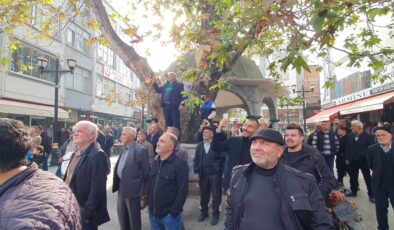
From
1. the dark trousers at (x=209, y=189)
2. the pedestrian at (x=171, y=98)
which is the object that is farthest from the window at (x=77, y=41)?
the dark trousers at (x=209, y=189)

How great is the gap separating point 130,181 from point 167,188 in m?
0.69

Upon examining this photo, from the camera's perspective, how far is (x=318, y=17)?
2869 millimetres

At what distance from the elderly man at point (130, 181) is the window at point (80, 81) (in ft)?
73.0

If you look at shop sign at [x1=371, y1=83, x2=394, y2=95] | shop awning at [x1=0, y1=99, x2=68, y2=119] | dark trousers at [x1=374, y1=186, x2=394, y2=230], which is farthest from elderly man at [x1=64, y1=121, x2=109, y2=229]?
shop awning at [x1=0, y1=99, x2=68, y2=119]

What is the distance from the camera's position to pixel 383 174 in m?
5.07

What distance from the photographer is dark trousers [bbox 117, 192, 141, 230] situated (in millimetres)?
4438

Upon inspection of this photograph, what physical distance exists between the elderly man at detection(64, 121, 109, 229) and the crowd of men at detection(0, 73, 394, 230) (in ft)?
0.04

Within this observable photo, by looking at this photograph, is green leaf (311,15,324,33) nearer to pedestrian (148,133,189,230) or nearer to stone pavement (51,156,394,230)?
pedestrian (148,133,189,230)

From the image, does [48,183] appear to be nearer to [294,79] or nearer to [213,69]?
[213,69]

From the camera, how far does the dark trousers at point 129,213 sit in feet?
14.6

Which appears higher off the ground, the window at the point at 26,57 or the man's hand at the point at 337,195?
the window at the point at 26,57

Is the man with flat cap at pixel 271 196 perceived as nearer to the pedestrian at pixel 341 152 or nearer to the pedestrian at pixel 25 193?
the pedestrian at pixel 25 193

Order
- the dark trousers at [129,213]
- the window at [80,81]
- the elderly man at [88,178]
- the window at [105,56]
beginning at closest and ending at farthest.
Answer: the elderly man at [88,178], the dark trousers at [129,213], the window at [80,81], the window at [105,56]

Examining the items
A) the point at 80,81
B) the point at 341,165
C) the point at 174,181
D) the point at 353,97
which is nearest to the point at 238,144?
the point at 174,181
